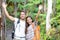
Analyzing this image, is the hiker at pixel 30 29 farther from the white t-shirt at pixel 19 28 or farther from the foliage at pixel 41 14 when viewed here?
the foliage at pixel 41 14

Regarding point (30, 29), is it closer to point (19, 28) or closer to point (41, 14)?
point (19, 28)

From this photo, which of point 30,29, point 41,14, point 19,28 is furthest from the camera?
point 41,14

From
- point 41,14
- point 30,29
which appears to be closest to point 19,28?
point 30,29

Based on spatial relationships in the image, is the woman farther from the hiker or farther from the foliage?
the foliage

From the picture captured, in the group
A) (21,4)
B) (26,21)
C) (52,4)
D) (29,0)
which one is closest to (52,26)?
(52,4)

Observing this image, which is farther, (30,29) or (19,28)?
(19,28)

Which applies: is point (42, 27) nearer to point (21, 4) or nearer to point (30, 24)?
point (21, 4)

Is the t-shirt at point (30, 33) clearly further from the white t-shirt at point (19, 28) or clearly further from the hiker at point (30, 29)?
the white t-shirt at point (19, 28)

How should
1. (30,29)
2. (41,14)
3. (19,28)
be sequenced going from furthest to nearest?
(41,14), (19,28), (30,29)

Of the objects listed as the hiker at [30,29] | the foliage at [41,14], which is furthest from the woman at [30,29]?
the foliage at [41,14]

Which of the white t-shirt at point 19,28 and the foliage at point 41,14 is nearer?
the white t-shirt at point 19,28

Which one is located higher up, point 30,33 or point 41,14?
point 41,14

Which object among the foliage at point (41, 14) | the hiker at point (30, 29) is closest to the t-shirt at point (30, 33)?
the hiker at point (30, 29)

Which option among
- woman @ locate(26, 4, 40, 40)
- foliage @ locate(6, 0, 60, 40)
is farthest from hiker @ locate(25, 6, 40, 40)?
foliage @ locate(6, 0, 60, 40)
